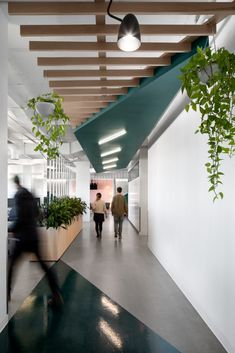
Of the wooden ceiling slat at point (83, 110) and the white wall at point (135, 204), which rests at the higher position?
the wooden ceiling slat at point (83, 110)

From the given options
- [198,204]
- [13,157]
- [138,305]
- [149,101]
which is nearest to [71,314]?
[138,305]

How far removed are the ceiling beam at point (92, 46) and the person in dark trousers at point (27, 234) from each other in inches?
82.4

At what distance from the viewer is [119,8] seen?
8.26 feet

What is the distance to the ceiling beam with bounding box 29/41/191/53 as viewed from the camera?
2984 mm

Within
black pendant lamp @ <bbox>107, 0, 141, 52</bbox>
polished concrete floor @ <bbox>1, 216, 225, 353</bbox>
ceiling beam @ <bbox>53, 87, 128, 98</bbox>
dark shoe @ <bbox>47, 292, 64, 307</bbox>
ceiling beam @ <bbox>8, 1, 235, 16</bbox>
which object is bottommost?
polished concrete floor @ <bbox>1, 216, 225, 353</bbox>

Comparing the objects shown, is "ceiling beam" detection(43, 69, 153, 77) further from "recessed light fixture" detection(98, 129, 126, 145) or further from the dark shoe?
the dark shoe

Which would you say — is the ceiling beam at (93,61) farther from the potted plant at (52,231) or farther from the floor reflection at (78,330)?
the potted plant at (52,231)

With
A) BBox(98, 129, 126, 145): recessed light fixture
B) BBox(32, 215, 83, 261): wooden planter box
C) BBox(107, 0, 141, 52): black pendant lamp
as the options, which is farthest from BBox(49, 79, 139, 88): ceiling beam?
BBox(32, 215, 83, 261): wooden planter box

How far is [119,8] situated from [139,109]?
2327 millimetres

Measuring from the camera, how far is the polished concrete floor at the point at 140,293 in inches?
114

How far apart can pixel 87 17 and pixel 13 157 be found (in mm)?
6438

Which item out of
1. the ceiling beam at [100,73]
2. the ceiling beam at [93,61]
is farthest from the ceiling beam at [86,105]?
the ceiling beam at [93,61]

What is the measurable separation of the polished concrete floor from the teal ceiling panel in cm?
272

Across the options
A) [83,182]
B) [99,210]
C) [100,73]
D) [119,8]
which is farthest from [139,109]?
[83,182]
